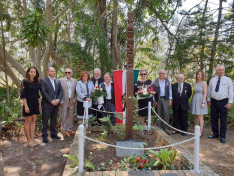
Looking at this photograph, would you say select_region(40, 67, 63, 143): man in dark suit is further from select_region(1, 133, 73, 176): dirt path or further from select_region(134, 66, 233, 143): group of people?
select_region(134, 66, 233, 143): group of people

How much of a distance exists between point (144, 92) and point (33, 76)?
113 inches

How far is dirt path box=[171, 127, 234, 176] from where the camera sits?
3.97 m

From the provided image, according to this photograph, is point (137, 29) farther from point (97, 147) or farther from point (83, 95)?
point (97, 147)

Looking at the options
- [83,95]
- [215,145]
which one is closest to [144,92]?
[83,95]

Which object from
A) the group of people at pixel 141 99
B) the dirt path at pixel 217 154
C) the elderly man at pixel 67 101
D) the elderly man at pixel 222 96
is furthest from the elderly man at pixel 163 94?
the elderly man at pixel 67 101

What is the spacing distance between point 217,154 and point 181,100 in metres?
1.74

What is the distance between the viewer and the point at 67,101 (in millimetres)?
5559

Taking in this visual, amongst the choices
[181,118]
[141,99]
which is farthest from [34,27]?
[181,118]

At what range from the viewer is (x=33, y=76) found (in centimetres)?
479

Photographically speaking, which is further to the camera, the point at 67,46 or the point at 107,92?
the point at 67,46

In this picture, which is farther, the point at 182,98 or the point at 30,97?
the point at 182,98

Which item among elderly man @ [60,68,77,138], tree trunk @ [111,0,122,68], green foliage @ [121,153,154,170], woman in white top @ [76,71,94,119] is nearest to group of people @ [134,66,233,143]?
woman in white top @ [76,71,94,119]

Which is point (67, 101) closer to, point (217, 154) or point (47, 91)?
point (47, 91)

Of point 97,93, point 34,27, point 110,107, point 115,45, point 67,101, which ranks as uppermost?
point 115,45
